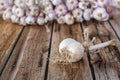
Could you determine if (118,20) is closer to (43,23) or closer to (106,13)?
(106,13)

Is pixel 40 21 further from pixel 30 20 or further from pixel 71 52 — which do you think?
pixel 71 52

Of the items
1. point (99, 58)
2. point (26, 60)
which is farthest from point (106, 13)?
point (26, 60)

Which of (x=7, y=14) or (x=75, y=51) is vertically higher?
(x=75, y=51)

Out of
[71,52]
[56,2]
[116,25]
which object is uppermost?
[71,52]

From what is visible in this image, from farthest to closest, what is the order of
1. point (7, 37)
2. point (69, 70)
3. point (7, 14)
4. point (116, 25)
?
point (7, 14) → point (116, 25) → point (7, 37) → point (69, 70)

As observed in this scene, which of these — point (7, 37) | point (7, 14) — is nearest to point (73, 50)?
point (7, 37)

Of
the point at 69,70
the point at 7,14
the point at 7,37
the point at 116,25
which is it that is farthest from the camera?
the point at 7,14

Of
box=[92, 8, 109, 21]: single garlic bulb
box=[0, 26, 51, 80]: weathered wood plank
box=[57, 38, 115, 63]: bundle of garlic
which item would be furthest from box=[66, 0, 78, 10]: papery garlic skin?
box=[57, 38, 115, 63]: bundle of garlic

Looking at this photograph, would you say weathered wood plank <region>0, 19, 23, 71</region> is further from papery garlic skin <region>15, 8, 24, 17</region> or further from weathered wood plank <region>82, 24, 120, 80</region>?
weathered wood plank <region>82, 24, 120, 80</region>

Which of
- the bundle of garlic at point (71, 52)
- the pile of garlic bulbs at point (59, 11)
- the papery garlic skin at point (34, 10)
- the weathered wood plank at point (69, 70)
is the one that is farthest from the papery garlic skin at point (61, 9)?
the bundle of garlic at point (71, 52)
